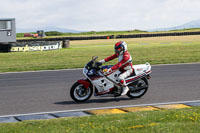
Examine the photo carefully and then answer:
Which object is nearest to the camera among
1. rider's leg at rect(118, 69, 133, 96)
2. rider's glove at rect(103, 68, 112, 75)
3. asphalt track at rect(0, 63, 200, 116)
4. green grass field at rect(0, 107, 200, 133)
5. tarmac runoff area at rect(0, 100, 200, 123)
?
green grass field at rect(0, 107, 200, 133)

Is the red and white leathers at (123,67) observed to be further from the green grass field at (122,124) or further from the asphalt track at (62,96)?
the green grass field at (122,124)

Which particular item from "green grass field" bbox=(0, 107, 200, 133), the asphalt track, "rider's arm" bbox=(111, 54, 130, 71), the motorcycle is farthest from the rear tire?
"green grass field" bbox=(0, 107, 200, 133)

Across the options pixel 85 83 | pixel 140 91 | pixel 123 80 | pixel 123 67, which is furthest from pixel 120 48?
pixel 140 91

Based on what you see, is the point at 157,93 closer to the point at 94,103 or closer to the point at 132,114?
the point at 94,103

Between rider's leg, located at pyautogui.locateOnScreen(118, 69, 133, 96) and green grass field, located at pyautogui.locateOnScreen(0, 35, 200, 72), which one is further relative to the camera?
green grass field, located at pyautogui.locateOnScreen(0, 35, 200, 72)

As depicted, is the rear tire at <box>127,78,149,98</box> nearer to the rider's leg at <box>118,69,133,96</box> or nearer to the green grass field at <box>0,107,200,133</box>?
the rider's leg at <box>118,69,133,96</box>

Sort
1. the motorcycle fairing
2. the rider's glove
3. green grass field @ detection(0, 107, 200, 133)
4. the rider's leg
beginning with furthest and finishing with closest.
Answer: the rider's leg → the rider's glove → the motorcycle fairing → green grass field @ detection(0, 107, 200, 133)

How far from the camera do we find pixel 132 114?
7938 millimetres

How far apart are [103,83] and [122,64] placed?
765 mm

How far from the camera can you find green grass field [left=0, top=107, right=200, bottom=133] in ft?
21.1

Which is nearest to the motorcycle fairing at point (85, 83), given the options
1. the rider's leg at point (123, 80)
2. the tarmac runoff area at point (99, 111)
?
the rider's leg at point (123, 80)

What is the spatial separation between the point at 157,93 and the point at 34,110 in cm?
415

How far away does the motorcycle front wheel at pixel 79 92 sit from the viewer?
10000 millimetres

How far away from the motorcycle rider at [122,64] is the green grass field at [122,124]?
2.22m
